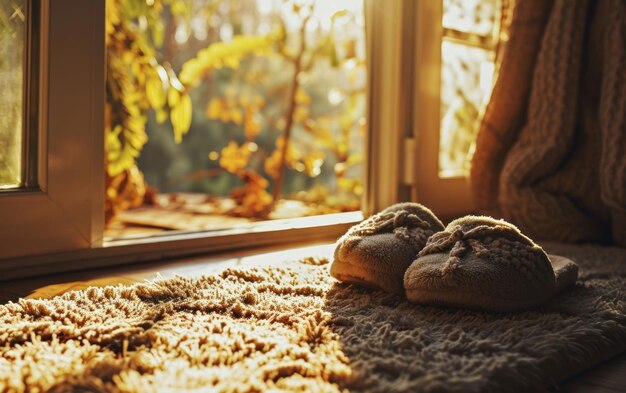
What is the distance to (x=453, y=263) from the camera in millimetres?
1034

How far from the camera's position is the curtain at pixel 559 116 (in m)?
1.68

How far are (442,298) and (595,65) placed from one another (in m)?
0.99

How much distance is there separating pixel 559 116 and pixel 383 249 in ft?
2.56

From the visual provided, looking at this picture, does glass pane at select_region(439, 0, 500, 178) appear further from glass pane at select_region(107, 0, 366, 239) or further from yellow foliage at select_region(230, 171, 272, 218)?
yellow foliage at select_region(230, 171, 272, 218)

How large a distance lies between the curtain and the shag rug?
1.86 ft

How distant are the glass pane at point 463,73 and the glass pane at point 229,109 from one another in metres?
0.26

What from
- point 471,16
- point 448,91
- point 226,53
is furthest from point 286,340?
point 226,53

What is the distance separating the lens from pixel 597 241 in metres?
1.76

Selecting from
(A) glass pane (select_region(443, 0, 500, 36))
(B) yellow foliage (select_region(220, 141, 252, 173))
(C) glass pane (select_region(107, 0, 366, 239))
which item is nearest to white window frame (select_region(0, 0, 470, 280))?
(C) glass pane (select_region(107, 0, 366, 239))

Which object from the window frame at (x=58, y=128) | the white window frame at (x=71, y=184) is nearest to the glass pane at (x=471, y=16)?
the white window frame at (x=71, y=184)

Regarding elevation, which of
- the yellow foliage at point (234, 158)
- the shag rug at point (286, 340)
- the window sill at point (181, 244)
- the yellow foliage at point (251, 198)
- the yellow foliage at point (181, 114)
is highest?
the yellow foliage at point (181, 114)

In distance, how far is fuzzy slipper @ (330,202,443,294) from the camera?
1.14m

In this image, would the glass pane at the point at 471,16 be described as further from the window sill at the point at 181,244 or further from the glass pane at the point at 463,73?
the window sill at the point at 181,244

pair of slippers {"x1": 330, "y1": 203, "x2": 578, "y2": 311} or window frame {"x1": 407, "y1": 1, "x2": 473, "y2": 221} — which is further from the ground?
window frame {"x1": 407, "y1": 1, "x2": 473, "y2": 221}
